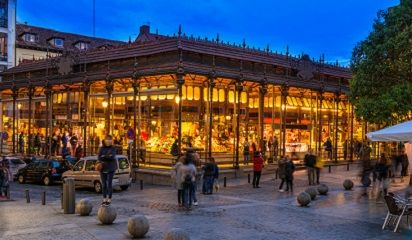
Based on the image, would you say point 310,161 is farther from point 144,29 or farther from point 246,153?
point 144,29

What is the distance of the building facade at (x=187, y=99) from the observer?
1120 inches

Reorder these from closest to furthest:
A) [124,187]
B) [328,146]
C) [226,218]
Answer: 1. [226,218]
2. [124,187]
3. [328,146]

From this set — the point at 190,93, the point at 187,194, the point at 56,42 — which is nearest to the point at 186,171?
the point at 187,194

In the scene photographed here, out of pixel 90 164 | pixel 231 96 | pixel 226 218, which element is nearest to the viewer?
pixel 226 218

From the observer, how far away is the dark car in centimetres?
2856

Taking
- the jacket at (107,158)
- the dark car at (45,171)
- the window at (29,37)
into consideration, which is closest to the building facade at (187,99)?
the dark car at (45,171)

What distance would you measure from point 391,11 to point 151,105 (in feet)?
49.8

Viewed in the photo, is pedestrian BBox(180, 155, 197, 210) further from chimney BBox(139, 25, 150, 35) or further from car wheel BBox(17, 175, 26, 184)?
chimney BBox(139, 25, 150, 35)

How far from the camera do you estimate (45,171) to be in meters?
28.8

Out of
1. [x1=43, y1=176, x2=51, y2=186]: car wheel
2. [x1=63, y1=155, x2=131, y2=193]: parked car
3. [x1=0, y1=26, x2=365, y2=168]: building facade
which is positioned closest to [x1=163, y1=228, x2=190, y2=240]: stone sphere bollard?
[x1=63, y1=155, x2=131, y2=193]: parked car

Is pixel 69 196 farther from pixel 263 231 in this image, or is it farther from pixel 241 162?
pixel 241 162

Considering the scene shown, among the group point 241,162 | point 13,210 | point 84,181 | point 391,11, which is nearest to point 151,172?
point 84,181

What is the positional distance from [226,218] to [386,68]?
11.0 meters

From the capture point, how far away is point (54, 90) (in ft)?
130
